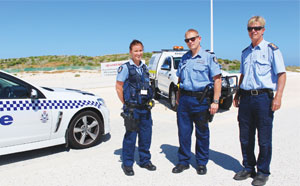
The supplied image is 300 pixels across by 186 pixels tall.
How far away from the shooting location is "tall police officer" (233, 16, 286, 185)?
10.7 feet

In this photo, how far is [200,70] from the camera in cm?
366

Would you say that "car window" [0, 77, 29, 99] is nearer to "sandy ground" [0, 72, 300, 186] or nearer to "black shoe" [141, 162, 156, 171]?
"sandy ground" [0, 72, 300, 186]

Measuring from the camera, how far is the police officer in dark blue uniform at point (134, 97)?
370 cm

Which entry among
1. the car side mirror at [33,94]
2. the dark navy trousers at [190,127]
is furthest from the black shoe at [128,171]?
the car side mirror at [33,94]

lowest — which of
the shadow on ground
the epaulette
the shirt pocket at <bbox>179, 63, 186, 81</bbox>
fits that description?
the shadow on ground

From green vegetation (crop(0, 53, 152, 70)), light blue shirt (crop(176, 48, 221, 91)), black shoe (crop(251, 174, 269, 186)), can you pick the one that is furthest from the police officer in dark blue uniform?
green vegetation (crop(0, 53, 152, 70))

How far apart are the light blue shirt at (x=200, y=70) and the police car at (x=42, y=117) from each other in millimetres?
2027

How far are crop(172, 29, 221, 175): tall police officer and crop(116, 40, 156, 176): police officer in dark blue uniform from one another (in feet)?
1.60

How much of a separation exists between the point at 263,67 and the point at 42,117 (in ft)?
10.8

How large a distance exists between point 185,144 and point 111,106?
19.9 feet

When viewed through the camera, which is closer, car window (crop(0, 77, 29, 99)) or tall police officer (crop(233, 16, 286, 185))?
tall police officer (crop(233, 16, 286, 185))

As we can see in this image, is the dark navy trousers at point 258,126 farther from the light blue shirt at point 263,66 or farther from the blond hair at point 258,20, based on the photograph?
the blond hair at point 258,20

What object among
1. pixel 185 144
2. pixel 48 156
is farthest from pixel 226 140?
pixel 48 156

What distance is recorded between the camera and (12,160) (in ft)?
14.7
